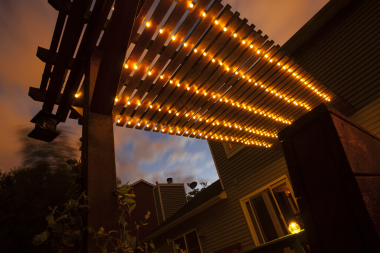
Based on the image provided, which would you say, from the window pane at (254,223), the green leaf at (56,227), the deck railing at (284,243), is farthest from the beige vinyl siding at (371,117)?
the green leaf at (56,227)

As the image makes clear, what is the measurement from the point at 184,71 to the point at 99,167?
Answer: 2050 mm

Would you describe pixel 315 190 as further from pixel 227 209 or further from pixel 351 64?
pixel 227 209

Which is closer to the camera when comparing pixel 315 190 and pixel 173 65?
pixel 315 190

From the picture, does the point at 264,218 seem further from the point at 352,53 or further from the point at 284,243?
the point at 284,243

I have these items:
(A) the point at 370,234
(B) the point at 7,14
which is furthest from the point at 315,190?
(B) the point at 7,14

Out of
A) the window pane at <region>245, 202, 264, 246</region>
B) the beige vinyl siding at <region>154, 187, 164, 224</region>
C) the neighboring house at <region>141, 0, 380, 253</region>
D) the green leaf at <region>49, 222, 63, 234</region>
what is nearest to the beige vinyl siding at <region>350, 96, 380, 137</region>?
the neighboring house at <region>141, 0, 380, 253</region>

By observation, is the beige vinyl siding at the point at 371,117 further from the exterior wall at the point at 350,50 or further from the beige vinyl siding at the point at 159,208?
the beige vinyl siding at the point at 159,208

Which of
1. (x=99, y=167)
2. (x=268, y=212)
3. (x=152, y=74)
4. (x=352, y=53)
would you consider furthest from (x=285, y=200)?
(x=99, y=167)

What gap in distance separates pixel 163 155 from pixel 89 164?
289 feet

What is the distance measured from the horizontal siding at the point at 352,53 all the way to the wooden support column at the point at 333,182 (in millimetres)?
5642

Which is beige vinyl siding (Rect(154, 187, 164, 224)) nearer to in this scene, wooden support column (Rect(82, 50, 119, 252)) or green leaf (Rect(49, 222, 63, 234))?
wooden support column (Rect(82, 50, 119, 252))

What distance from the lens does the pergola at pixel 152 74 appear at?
2.08 metres

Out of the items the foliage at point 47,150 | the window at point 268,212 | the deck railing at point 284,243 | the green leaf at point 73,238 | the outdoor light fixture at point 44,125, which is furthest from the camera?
the foliage at point 47,150

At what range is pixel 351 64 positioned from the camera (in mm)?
6074
